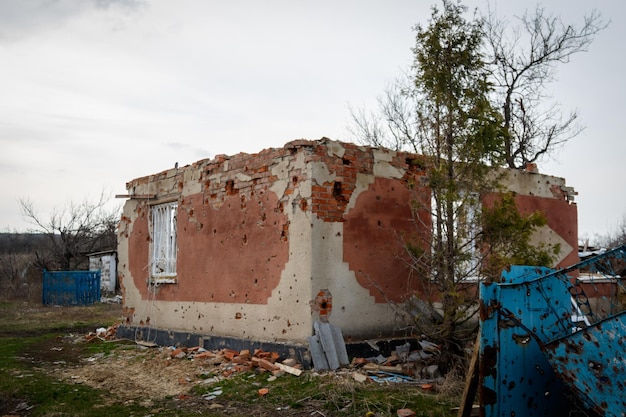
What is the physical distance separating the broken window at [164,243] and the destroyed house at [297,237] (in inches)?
5.9

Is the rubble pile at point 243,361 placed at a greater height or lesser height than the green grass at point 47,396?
greater

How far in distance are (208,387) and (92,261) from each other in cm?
2382

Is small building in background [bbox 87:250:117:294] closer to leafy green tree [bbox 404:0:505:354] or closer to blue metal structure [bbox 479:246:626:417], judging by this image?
leafy green tree [bbox 404:0:505:354]

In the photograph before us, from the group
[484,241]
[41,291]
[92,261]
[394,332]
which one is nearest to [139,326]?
[394,332]

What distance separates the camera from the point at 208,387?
7.41 metres

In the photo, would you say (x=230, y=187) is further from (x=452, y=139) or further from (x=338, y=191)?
(x=452, y=139)

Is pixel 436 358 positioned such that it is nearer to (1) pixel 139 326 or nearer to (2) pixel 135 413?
(2) pixel 135 413

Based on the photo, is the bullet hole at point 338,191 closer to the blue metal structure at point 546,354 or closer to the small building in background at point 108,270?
the blue metal structure at point 546,354

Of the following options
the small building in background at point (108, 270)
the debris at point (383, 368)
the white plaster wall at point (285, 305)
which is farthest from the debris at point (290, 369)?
→ the small building in background at point (108, 270)

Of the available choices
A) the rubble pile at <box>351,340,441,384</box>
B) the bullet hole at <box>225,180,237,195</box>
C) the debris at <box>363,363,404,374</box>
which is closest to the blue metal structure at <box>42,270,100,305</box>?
the bullet hole at <box>225,180,237,195</box>

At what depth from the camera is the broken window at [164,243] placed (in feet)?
36.8

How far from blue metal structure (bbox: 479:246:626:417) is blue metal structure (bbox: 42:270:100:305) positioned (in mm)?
21159

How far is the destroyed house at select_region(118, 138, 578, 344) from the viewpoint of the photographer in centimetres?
807

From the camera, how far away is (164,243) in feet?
37.9
